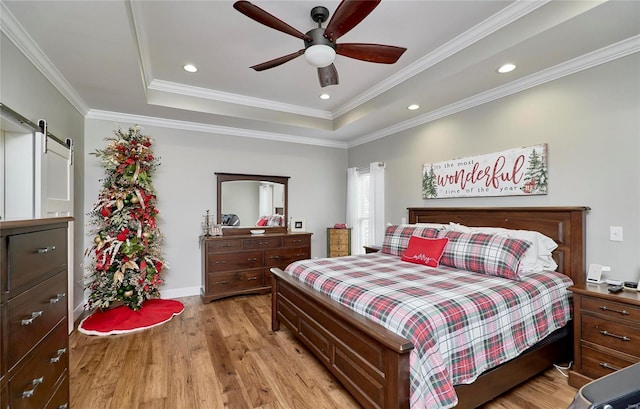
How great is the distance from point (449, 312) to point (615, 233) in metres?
1.83

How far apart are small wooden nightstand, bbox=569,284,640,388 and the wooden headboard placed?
1.21 feet

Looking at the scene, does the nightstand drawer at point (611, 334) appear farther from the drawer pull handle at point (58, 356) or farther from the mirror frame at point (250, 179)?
the mirror frame at point (250, 179)

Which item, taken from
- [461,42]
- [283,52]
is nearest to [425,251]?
[461,42]

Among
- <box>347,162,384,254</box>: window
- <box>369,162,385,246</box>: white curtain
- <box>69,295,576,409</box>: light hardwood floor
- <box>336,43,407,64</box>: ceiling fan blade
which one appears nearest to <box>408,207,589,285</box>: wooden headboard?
<box>69,295,576,409</box>: light hardwood floor

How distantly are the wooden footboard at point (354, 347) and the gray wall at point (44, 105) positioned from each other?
8.26ft

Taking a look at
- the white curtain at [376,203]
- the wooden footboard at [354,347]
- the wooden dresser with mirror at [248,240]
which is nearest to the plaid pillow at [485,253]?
the wooden footboard at [354,347]

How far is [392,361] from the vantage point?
5.01 feet

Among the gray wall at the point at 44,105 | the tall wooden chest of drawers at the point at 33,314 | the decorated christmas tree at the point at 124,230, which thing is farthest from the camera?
the decorated christmas tree at the point at 124,230

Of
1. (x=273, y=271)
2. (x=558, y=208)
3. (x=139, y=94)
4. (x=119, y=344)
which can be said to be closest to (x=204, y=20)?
(x=139, y=94)

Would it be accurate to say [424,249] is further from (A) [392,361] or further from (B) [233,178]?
(B) [233,178]

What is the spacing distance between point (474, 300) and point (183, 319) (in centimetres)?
309

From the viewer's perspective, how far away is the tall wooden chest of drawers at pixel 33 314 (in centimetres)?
108

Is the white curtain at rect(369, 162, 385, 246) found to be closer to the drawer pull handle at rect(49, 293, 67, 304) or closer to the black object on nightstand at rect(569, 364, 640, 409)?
the drawer pull handle at rect(49, 293, 67, 304)

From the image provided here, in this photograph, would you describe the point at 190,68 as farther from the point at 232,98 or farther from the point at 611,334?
the point at 611,334
